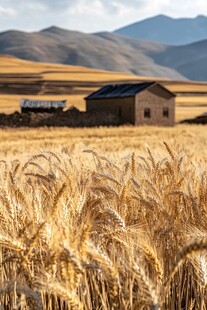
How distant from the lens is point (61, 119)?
4409 centimetres

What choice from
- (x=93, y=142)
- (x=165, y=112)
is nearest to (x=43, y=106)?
(x=165, y=112)

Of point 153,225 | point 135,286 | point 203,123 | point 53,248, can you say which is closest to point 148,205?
point 153,225

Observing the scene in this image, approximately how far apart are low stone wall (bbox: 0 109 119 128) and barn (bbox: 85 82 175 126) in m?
1.29

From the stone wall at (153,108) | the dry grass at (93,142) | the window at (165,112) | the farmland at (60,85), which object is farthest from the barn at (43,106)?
the farmland at (60,85)

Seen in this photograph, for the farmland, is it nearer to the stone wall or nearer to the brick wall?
the brick wall

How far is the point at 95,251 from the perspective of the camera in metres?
1.90

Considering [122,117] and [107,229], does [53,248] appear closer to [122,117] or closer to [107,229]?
[107,229]

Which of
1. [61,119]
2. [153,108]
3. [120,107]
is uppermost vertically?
[120,107]

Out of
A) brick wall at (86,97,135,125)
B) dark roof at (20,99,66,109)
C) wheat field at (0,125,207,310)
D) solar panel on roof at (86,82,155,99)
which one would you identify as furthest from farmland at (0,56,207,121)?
wheat field at (0,125,207,310)

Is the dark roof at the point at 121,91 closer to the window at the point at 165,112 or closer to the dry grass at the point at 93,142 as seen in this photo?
the window at the point at 165,112

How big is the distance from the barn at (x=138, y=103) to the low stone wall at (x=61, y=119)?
129cm

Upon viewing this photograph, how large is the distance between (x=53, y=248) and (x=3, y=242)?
0.23 m

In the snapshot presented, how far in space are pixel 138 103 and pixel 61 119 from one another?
24.2 feet

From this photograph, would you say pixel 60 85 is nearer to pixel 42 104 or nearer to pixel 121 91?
pixel 42 104
